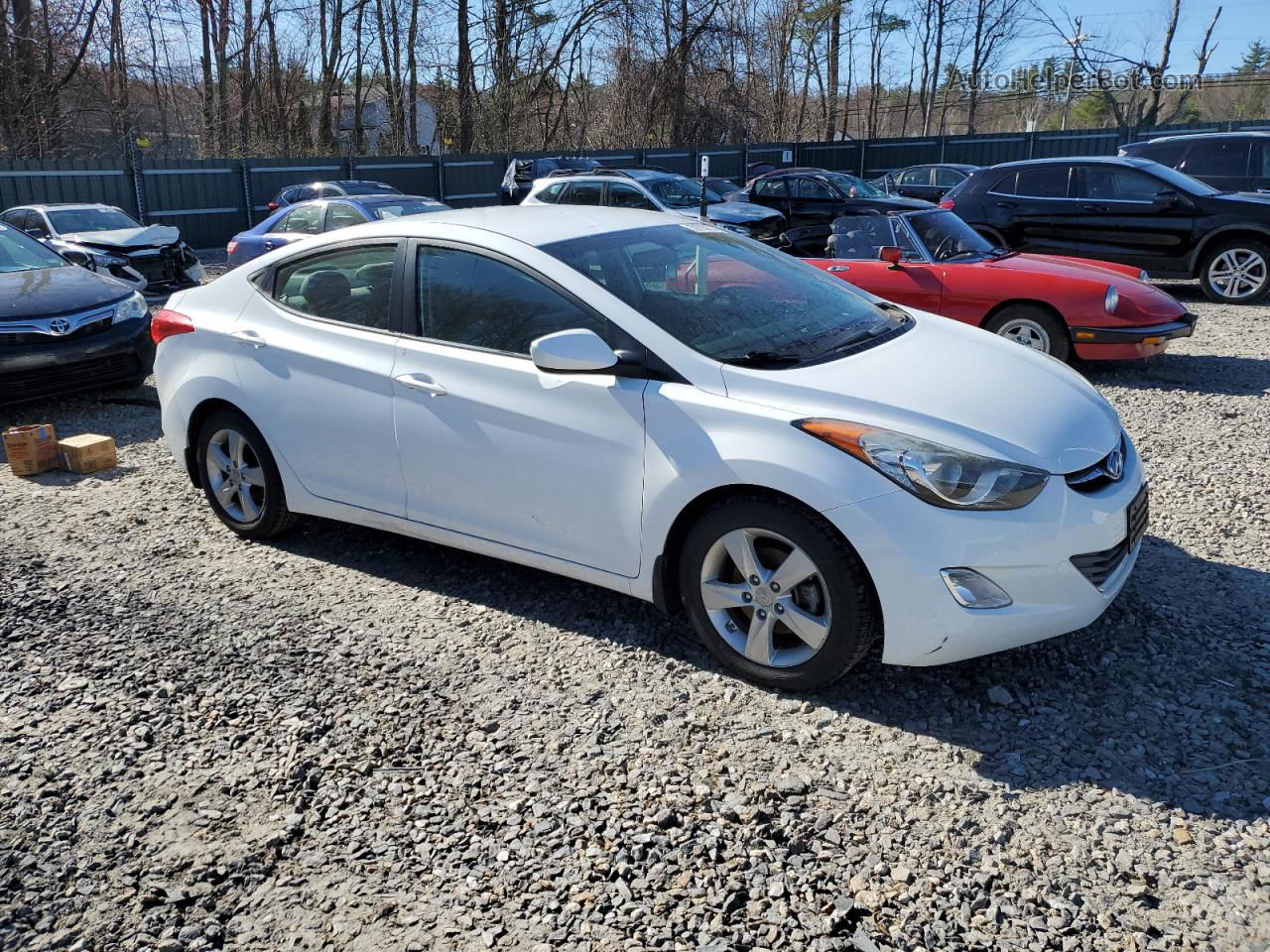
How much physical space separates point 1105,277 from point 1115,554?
5.65 metres

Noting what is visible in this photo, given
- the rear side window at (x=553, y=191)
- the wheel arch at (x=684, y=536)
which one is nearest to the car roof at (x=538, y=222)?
the wheel arch at (x=684, y=536)

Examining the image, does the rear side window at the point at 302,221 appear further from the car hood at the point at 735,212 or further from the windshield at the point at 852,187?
the windshield at the point at 852,187

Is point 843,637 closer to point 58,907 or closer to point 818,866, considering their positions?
point 818,866

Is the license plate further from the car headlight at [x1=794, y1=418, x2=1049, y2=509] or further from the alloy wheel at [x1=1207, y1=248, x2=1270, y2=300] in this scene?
the alloy wheel at [x1=1207, y1=248, x2=1270, y2=300]

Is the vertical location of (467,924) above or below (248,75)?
below

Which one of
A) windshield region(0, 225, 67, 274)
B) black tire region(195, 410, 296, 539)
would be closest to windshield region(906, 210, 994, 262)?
black tire region(195, 410, 296, 539)

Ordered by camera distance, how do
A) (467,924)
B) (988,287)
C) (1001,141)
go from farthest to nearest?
(1001,141)
(988,287)
(467,924)

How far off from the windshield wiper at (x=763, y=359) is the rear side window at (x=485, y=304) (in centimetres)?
51

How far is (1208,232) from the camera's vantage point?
38.8 feet

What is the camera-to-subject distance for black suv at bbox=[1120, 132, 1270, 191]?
14523mm

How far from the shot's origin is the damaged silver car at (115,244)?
1427cm

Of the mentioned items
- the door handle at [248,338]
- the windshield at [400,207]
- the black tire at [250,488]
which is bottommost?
the black tire at [250,488]

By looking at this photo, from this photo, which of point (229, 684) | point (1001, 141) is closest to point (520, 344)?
point (229, 684)

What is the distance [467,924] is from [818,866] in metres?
0.95
